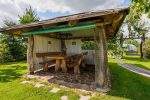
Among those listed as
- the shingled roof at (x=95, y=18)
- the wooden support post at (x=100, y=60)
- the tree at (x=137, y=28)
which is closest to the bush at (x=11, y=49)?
the shingled roof at (x=95, y=18)

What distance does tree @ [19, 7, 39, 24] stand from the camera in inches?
726

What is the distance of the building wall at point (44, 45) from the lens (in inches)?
337

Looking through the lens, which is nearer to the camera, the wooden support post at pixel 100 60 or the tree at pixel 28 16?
the wooden support post at pixel 100 60

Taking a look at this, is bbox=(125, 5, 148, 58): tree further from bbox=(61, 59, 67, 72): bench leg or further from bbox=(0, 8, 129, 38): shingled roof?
bbox=(0, 8, 129, 38): shingled roof

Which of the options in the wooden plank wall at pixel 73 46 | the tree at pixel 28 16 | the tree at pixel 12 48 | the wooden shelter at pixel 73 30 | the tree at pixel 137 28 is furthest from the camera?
the tree at pixel 137 28

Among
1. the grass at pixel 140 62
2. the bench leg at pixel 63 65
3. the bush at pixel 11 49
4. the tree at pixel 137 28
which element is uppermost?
the tree at pixel 137 28

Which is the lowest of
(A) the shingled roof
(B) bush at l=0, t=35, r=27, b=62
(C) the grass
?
(C) the grass

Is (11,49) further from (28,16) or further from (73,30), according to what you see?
(73,30)

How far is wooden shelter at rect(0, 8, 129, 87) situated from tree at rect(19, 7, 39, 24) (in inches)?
348

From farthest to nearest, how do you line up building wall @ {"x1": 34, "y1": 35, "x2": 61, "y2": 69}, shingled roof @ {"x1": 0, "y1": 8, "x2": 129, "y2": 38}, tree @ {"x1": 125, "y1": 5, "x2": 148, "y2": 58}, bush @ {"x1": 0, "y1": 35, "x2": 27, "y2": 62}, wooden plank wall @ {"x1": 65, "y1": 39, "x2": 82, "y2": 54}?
1. tree @ {"x1": 125, "y1": 5, "x2": 148, "y2": 58}
2. bush @ {"x1": 0, "y1": 35, "x2": 27, "y2": 62}
3. wooden plank wall @ {"x1": 65, "y1": 39, "x2": 82, "y2": 54}
4. building wall @ {"x1": 34, "y1": 35, "x2": 61, "y2": 69}
5. shingled roof @ {"x1": 0, "y1": 8, "x2": 129, "y2": 38}

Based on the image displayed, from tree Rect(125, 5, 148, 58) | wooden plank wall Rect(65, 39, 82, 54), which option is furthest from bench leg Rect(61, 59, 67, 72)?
tree Rect(125, 5, 148, 58)

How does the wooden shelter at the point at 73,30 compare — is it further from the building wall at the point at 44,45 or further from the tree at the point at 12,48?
the tree at the point at 12,48

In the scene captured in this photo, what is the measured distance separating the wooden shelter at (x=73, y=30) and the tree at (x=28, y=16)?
8838 mm

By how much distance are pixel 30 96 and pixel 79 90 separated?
69.5 inches
